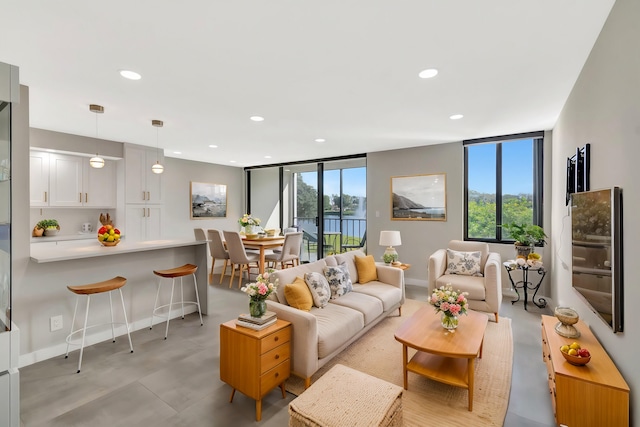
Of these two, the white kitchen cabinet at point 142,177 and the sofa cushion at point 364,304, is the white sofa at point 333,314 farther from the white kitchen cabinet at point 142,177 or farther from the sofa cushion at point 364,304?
the white kitchen cabinet at point 142,177

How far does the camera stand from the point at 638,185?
1507 mm

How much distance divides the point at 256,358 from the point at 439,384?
1.50 meters

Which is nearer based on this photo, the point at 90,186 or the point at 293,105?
the point at 293,105

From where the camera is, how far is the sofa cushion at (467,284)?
3.76m

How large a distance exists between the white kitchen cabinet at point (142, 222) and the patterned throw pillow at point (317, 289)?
395cm

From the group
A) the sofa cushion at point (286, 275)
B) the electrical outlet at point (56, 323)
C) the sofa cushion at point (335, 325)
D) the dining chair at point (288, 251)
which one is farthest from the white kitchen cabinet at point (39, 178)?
the sofa cushion at point (335, 325)

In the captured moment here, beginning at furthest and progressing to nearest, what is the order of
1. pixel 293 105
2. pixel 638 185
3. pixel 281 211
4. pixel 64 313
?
pixel 281 211
pixel 293 105
pixel 64 313
pixel 638 185

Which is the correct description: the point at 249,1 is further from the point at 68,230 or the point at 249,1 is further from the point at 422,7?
the point at 68,230

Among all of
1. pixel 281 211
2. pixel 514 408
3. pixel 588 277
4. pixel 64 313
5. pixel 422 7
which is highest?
pixel 422 7

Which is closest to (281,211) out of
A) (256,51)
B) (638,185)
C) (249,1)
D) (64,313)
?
(64,313)

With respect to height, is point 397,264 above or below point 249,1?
below

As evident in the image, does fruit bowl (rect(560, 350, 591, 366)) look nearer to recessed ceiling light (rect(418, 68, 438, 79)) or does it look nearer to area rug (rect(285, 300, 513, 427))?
area rug (rect(285, 300, 513, 427))

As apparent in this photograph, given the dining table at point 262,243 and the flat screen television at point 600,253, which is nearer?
the flat screen television at point 600,253

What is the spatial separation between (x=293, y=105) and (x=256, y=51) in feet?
3.77
